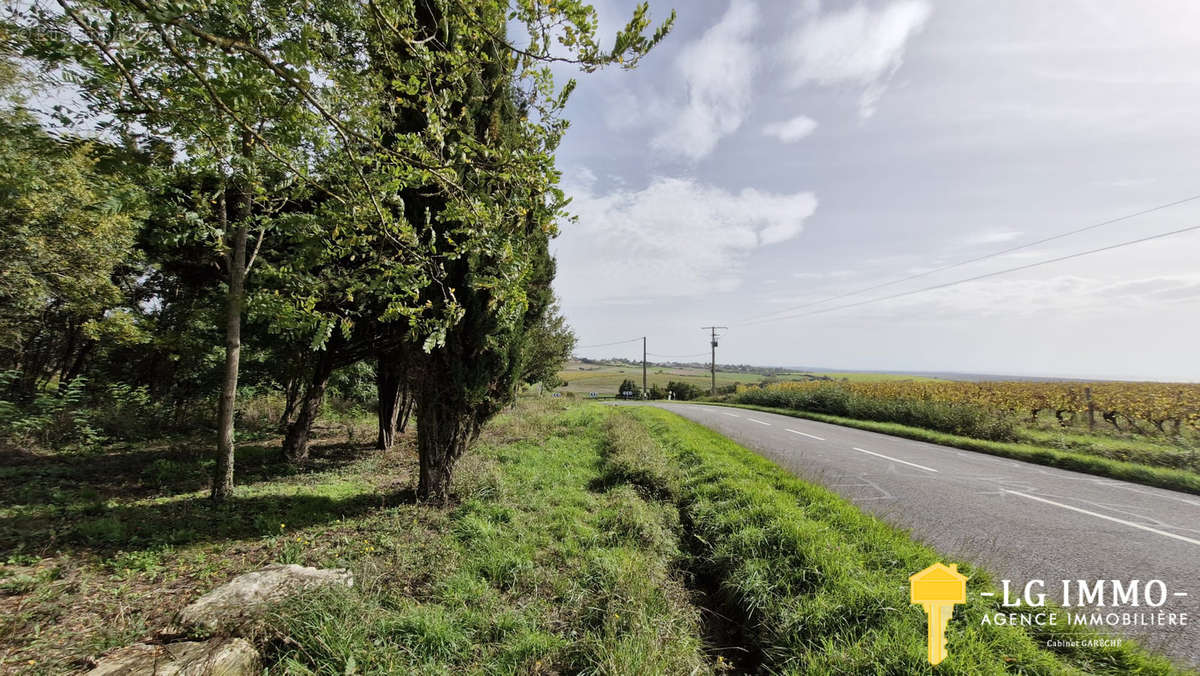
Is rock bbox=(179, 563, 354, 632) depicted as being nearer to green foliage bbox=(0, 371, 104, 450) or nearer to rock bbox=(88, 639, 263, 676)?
rock bbox=(88, 639, 263, 676)

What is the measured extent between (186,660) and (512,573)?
242 cm

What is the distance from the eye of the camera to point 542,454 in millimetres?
9055

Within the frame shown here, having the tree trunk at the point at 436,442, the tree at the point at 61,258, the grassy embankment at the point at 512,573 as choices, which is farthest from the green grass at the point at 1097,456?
the tree at the point at 61,258

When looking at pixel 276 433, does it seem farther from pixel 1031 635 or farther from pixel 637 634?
pixel 1031 635

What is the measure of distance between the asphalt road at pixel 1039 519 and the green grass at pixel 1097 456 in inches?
23.1

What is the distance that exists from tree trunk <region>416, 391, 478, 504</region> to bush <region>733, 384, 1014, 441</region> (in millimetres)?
15823

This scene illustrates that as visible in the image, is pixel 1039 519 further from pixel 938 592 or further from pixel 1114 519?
pixel 938 592

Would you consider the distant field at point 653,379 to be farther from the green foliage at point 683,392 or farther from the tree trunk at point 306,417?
the tree trunk at point 306,417

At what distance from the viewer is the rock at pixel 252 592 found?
2.96 meters

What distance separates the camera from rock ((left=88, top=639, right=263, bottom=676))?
7.79ft

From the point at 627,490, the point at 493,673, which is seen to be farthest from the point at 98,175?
the point at 627,490

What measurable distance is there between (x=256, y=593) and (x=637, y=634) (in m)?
3.40

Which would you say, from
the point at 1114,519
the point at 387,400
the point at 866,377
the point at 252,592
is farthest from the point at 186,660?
the point at 866,377

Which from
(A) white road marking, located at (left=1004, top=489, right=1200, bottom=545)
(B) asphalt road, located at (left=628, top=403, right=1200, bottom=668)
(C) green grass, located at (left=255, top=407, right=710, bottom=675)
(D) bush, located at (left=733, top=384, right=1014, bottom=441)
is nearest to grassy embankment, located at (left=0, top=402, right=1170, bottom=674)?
(C) green grass, located at (left=255, top=407, right=710, bottom=675)
